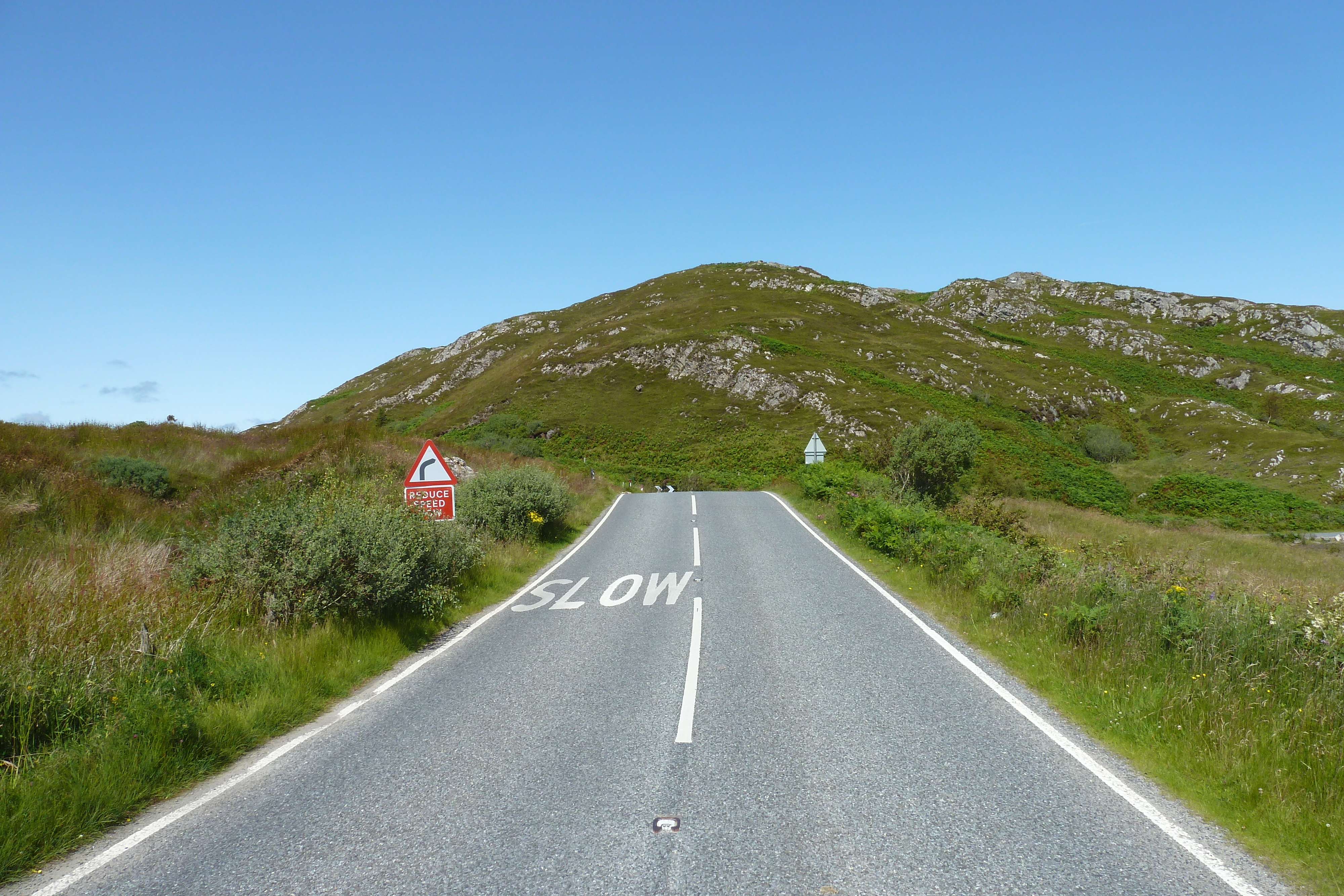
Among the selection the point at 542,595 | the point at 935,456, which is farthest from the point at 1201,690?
the point at 935,456

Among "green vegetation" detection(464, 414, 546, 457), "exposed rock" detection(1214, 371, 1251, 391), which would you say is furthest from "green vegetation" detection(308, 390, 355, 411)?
"exposed rock" detection(1214, 371, 1251, 391)

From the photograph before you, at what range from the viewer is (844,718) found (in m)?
5.90

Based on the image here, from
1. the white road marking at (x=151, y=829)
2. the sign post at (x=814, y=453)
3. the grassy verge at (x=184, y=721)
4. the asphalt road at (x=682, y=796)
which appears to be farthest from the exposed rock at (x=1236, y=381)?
the white road marking at (x=151, y=829)

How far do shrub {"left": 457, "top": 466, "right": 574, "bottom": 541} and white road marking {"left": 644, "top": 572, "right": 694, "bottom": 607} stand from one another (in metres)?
5.56

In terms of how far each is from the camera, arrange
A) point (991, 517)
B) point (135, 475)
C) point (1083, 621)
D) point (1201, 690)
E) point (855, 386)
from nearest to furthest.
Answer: point (1201, 690) → point (1083, 621) → point (135, 475) → point (991, 517) → point (855, 386)

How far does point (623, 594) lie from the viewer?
1215cm

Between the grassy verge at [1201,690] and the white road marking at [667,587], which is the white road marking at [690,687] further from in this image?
the grassy verge at [1201,690]

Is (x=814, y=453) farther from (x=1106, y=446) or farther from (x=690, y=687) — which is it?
(x=1106, y=446)

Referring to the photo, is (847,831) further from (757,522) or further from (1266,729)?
(757,522)

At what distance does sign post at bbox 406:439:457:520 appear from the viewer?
1293cm

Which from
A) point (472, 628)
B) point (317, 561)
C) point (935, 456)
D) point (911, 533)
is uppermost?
point (935, 456)

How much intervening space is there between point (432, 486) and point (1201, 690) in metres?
11.8

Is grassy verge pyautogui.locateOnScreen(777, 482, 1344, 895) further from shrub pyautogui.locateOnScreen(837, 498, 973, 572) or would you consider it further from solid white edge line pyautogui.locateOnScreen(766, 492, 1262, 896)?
shrub pyautogui.locateOnScreen(837, 498, 973, 572)

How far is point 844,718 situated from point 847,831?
197cm
